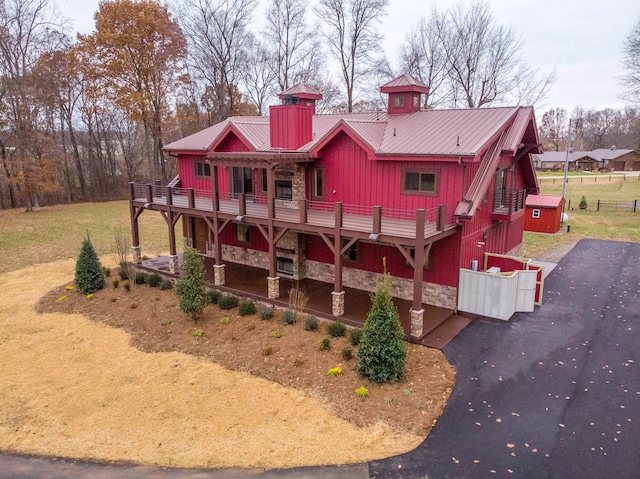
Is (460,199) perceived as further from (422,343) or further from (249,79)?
(249,79)

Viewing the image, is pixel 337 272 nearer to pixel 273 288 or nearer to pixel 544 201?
pixel 273 288

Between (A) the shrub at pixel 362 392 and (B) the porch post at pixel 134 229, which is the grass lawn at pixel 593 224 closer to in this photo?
(A) the shrub at pixel 362 392

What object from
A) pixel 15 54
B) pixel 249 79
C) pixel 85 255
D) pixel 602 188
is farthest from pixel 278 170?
pixel 602 188

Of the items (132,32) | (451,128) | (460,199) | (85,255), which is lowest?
(85,255)

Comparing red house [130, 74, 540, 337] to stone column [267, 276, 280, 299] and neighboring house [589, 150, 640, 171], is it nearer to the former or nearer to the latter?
stone column [267, 276, 280, 299]

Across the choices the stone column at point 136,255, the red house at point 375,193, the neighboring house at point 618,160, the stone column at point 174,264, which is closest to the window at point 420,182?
the red house at point 375,193

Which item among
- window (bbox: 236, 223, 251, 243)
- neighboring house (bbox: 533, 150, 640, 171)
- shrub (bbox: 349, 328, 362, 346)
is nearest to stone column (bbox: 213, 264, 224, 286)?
window (bbox: 236, 223, 251, 243)
